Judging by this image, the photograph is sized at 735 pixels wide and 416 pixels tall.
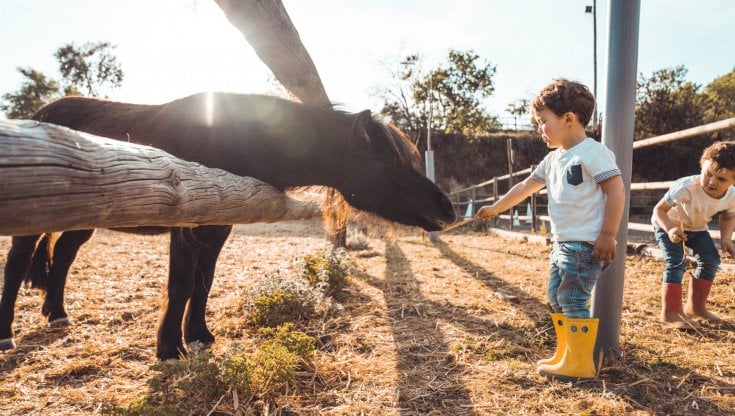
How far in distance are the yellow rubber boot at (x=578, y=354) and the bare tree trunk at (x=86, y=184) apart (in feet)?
6.37

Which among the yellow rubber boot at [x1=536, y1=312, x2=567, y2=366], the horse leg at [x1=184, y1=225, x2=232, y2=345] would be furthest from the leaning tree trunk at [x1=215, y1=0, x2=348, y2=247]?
the yellow rubber boot at [x1=536, y1=312, x2=567, y2=366]

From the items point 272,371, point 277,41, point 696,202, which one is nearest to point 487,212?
point 272,371

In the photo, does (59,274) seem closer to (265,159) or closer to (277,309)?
(277,309)

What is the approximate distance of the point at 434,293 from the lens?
4.47 metres

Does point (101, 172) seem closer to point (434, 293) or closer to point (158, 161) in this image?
point (158, 161)

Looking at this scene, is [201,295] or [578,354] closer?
[578,354]

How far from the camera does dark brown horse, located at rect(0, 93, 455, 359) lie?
8.90 ft

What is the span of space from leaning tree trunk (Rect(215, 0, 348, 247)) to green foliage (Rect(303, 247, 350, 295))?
42cm

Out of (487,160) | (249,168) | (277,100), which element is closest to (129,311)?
(249,168)

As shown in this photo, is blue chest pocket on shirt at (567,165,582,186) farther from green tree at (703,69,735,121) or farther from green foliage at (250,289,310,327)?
green tree at (703,69,735,121)

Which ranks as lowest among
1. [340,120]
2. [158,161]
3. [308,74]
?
[158,161]

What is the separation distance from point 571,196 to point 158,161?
201 centimetres

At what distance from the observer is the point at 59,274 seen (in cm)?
369

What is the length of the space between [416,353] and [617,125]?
187 centimetres
